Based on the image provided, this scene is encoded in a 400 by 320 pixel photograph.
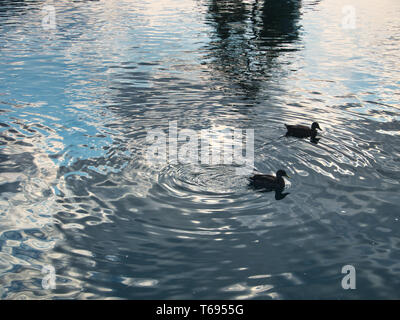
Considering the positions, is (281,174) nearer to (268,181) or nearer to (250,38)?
(268,181)

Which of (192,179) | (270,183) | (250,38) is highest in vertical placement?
(250,38)

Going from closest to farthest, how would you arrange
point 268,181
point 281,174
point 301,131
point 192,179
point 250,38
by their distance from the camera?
point 268,181 → point 281,174 → point 192,179 → point 301,131 → point 250,38

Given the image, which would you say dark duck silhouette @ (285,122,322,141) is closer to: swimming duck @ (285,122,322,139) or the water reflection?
swimming duck @ (285,122,322,139)

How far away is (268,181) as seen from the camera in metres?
10.7

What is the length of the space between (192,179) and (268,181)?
6.57 ft

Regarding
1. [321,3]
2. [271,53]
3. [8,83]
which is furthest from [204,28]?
[321,3]

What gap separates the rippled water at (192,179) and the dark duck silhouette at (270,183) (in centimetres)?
19

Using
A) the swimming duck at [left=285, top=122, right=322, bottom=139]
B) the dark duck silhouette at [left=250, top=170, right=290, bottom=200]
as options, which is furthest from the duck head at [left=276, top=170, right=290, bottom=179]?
the swimming duck at [left=285, top=122, right=322, bottom=139]

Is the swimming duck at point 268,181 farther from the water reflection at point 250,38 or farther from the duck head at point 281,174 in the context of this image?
the water reflection at point 250,38

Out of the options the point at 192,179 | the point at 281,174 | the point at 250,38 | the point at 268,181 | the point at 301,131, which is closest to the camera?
the point at 268,181

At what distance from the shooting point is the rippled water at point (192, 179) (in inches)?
321

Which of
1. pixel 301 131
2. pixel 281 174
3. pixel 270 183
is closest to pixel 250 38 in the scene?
pixel 301 131

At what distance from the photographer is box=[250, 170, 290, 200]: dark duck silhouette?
35.2 ft
